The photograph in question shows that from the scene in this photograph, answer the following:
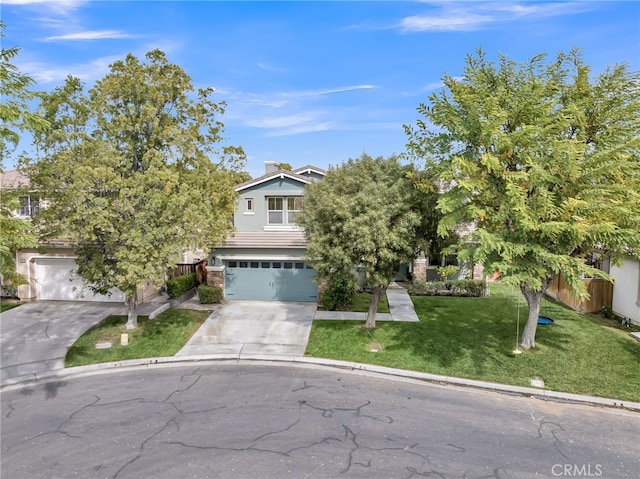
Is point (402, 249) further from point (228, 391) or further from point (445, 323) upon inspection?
point (228, 391)

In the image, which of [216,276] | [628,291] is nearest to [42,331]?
[216,276]

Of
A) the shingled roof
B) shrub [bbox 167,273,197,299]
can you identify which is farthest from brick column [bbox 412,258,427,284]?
shrub [bbox 167,273,197,299]

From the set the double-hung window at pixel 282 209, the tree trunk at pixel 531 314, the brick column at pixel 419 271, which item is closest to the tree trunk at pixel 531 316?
the tree trunk at pixel 531 314

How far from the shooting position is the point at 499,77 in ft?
39.7

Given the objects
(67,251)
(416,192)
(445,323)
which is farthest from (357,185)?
(67,251)

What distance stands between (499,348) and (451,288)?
7305mm

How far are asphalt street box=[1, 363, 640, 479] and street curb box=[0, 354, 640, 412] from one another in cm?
31

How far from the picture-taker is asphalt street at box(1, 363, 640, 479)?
7855mm

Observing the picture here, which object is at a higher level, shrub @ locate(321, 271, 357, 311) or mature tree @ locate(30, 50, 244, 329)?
mature tree @ locate(30, 50, 244, 329)

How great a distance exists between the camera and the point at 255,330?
15938 mm

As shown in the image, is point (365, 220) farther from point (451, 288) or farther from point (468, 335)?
point (451, 288)

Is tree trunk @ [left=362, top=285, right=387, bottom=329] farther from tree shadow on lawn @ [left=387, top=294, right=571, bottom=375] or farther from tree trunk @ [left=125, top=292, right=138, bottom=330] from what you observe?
tree trunk @ [left=125, top=292, right=138, bottom=330]

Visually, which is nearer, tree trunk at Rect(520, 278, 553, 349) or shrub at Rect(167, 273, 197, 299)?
tree trunk at Rect(520, 278, 553, 349)

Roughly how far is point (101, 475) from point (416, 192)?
439 inches
